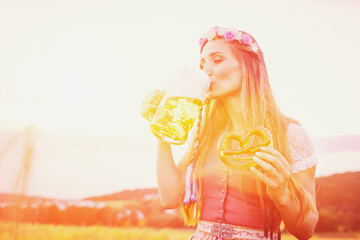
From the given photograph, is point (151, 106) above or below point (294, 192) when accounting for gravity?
above

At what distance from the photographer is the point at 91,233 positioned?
6.27 ft

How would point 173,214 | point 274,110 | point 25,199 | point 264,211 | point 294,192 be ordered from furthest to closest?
point 173,214 < point 25,199 < point 274,110 < point 264,211 < point 294,192

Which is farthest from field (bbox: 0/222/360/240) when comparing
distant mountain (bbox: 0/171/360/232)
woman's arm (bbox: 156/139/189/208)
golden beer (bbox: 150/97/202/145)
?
golden beer (bbox: 150/97/202/145)

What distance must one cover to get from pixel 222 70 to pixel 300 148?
335mm

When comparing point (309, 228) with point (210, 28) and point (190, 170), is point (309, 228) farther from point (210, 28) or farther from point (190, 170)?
point (210, 28)

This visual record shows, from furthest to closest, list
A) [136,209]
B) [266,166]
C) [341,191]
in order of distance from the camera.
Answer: [136,209], [341,191], [266,166]

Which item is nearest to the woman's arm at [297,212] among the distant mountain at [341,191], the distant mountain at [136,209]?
the distant mountain at [136,209]

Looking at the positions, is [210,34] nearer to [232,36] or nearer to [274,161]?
[232,36]

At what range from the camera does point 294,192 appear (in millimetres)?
812

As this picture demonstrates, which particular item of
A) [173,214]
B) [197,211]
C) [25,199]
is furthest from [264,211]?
[25,199]

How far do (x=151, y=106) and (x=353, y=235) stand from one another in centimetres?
148

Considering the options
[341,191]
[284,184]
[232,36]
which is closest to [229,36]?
[232,36]

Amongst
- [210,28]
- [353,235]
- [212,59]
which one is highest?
[210,28]

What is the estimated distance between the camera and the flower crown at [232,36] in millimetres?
1050
